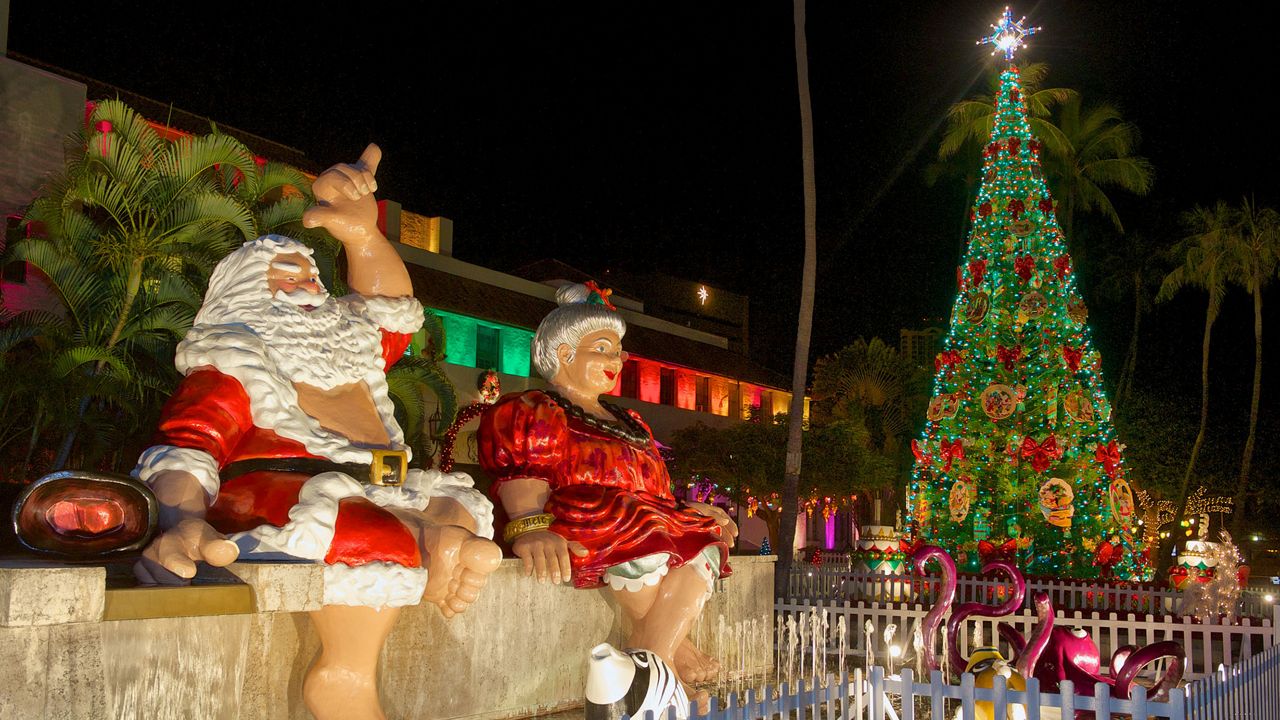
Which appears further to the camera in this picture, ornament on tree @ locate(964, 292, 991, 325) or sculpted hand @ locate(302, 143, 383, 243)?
ornament on tree @ locate(964, 292, 991, 325)

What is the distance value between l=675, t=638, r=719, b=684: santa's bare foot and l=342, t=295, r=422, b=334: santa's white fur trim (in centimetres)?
233

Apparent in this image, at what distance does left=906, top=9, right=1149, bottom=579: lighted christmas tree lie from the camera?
14.6 m

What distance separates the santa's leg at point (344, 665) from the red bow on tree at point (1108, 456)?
42.5 feet

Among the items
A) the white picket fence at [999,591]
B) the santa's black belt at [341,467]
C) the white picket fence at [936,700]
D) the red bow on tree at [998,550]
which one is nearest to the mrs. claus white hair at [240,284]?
the santa's black belt at [341,467]

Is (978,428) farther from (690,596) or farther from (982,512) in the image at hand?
(690,596)

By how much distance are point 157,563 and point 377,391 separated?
1462 millimetres

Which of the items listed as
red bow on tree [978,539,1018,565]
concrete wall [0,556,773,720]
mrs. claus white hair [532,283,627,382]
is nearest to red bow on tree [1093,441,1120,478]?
red bow on tree [978,539,1018,565]

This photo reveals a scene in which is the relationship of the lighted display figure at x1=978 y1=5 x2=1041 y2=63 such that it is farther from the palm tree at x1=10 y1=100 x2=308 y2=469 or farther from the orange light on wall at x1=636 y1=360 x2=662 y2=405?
the orange light on wall at x1=636 y1=360 x2=662 y2=405

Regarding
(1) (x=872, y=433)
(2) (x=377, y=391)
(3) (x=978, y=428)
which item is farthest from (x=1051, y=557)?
(1) (x=872, y=433)

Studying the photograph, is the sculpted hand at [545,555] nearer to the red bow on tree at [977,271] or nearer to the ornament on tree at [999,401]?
the ornament on tree at [999,401]

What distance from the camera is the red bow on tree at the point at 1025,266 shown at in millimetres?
15609

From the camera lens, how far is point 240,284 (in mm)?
4469

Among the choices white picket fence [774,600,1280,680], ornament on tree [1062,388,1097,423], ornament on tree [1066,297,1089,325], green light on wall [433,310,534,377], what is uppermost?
green light on wall [433,310,534,377]

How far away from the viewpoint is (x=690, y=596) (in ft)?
18.4
